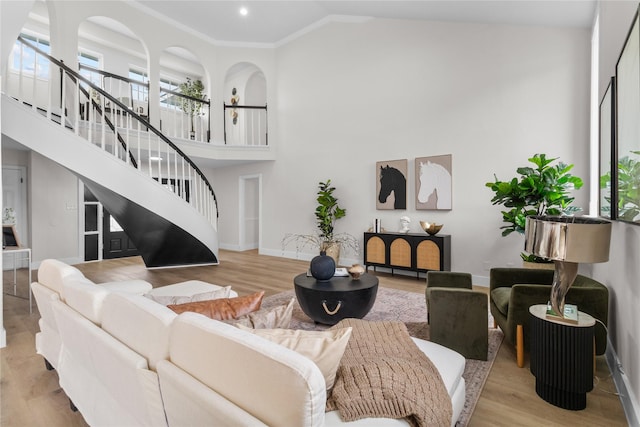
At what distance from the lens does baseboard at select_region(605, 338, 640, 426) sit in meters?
1.78

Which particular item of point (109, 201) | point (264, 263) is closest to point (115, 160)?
point (109, 201)

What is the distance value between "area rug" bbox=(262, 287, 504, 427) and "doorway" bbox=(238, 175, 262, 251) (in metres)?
4.41

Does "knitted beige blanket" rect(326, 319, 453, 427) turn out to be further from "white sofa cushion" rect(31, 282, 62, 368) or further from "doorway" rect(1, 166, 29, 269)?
"doorway" rect(1, 166, 29, 269)

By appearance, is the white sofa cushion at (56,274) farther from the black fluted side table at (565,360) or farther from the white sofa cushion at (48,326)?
the black fluted side table at (565,360)

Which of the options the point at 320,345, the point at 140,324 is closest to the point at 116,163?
the point at 140,324

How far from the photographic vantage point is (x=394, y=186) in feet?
19.2

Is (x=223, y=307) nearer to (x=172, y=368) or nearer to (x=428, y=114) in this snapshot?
(x=172, y=368)

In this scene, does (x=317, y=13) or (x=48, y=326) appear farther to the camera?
(x=317, y=13)

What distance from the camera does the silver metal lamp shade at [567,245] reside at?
1869 millimetres

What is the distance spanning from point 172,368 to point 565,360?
2.16m

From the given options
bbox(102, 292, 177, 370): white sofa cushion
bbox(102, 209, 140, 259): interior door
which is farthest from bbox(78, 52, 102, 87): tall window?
bbox(102, 292, 177, 370): white sofa cushion

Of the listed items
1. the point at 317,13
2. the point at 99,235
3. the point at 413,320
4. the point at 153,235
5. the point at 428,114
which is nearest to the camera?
the point at 413,320

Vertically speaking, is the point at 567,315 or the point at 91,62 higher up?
the point at 91,62

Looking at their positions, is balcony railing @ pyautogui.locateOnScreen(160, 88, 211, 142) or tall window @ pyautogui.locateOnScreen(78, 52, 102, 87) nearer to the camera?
balcony railing @ pyautogui.locateOnScreen(160, 88, 211, 142)
